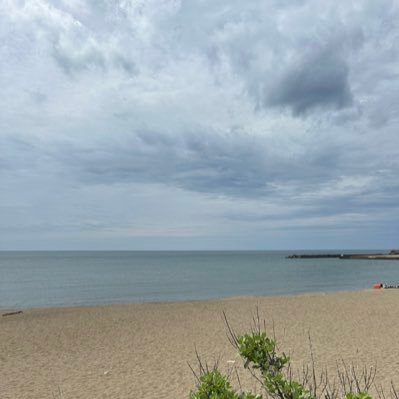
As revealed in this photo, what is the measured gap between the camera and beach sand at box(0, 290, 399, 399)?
9.48 m

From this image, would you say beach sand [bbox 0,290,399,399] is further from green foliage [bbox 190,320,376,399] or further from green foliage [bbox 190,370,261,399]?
green foliage [bbox 190,370,261,399]

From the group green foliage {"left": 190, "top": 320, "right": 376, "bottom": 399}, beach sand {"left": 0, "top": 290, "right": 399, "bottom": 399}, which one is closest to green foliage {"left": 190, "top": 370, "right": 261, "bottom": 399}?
green foliage {"left": 190, "top": 320, "right": 376, "bottom": 399}

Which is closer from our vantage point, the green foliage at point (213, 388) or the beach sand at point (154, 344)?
the green foliage at point (213, 388)

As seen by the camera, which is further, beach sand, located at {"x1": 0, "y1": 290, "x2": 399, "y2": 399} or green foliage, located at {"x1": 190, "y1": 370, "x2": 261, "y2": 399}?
beach sand, located at {"x1": 0, "y1": 290, "x2": 399, "y2": 399}

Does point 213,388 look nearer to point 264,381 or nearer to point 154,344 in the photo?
point 264,381

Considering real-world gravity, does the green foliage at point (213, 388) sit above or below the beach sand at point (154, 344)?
above

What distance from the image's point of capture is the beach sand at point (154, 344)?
9.48 metres

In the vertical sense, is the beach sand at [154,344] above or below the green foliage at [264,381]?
below

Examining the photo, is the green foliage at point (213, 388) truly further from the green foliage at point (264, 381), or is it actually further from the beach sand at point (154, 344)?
the beach sand at point (154, 344)

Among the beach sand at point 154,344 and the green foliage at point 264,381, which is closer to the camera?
the green foliage at point 264,381

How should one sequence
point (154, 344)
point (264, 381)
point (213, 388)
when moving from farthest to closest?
point (154, 344) < point (264, 381) < point (213, 388)

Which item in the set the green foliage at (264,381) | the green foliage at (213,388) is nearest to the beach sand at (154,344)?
the green foliage at (264,381)

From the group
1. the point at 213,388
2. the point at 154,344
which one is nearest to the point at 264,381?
the point at 213,388

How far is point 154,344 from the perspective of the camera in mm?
13734
